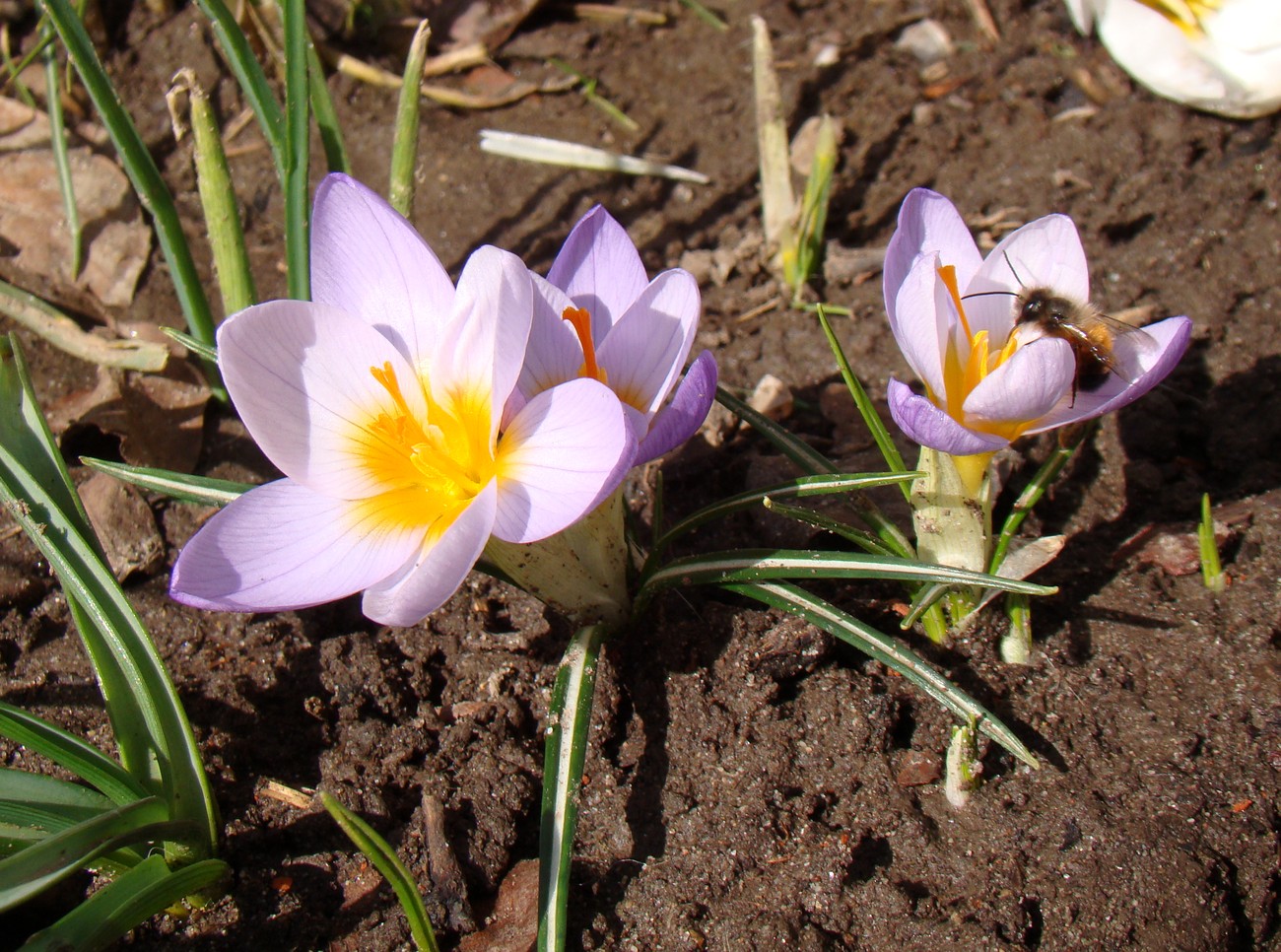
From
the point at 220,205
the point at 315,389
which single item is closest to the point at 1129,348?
the point at 315,389

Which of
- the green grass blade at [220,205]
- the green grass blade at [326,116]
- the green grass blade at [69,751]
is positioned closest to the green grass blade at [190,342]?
the green grass blade at [220,205]

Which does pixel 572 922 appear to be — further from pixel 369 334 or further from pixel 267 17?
pixel 267 17

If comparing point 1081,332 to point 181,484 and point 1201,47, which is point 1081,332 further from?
point 1201,47

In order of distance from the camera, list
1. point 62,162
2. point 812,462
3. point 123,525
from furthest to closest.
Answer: point 62,162
point 123,525
point 812,462

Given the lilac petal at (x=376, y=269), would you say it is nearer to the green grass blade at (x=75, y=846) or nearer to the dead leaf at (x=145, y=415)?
the green grass blade at (x=75, y=846)

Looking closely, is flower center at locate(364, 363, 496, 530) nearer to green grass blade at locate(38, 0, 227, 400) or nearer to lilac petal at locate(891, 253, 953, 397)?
lilac petal at locate(891, 253, 953, 397)

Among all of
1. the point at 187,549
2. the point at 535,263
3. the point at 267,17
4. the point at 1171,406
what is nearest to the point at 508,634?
the point at 187,549

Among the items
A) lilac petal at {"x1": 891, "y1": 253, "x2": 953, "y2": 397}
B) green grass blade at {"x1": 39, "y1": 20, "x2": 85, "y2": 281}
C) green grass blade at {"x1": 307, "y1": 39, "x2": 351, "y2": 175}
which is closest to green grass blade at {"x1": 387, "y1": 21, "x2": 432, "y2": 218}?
green grass blade at {"x1": 307, "y1": 39, "x2": 351, "y2": 175}
